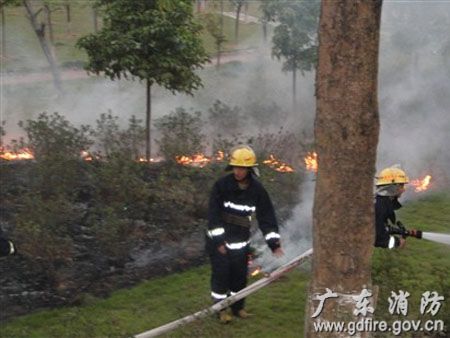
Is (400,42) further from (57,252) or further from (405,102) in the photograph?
(57,252)

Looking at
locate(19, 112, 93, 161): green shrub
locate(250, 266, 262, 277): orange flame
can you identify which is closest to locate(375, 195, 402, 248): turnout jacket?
locate(250, 266, 262, 277): orange flame

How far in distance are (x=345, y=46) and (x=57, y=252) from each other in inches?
188

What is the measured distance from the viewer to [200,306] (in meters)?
6.20

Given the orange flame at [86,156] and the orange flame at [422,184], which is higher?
the orange flame at [86,156]

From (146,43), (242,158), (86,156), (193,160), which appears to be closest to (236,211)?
(242,158)

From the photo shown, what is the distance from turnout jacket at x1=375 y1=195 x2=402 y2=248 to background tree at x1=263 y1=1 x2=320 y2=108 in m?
11.9

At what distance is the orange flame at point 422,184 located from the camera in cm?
1110

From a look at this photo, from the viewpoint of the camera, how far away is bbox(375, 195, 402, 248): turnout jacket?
5730 millimetres

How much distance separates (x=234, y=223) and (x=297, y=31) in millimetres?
12565

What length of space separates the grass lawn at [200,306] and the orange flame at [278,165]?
328 centimetres

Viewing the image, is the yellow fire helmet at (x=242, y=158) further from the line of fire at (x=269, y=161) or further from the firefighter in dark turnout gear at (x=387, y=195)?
the line of fire at (x=269, y=161)

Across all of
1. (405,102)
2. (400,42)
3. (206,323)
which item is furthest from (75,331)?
(400,42)

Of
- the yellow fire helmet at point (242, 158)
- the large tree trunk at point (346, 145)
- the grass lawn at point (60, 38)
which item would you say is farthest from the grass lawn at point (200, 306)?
the grass lawn at point (60, 38)

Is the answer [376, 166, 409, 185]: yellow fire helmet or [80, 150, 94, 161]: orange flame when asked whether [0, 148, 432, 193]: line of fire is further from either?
[376, 166, 409, 185]: yellow fire helmet
